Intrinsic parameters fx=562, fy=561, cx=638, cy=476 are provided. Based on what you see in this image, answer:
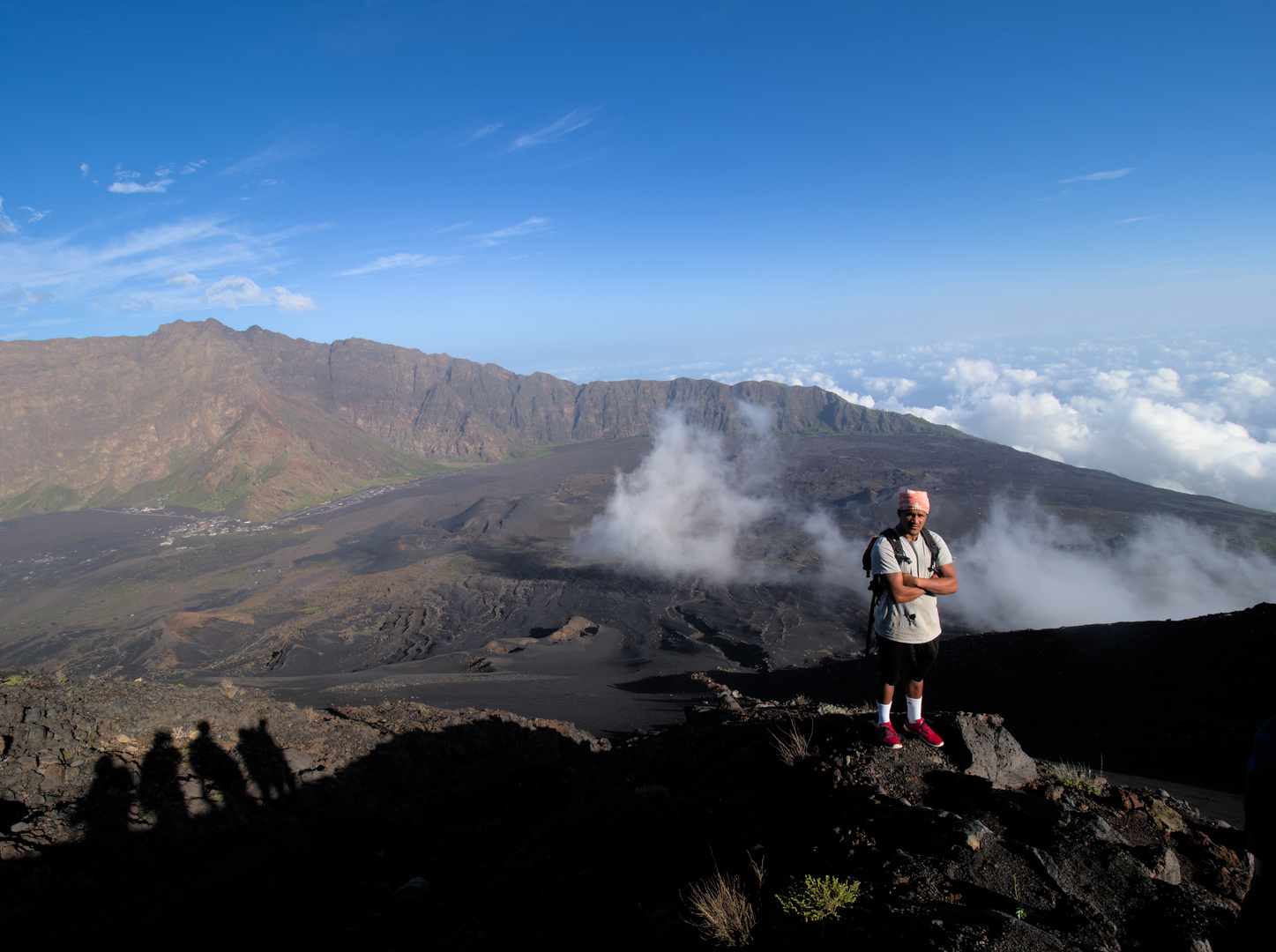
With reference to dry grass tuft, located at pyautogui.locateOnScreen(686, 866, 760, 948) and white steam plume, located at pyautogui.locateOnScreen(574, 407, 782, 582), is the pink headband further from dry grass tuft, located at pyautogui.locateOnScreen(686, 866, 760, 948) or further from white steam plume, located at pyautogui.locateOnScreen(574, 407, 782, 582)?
white steam plume, located at pyautogui.locateOnScreen(574, 407, 782, 582)

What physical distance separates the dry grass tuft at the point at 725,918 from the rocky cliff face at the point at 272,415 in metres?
83.1

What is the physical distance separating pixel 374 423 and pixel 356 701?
4496 inches

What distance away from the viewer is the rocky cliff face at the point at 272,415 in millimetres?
77500

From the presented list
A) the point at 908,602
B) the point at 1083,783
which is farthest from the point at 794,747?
the point at 1083,783

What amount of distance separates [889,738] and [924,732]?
43 centimetres

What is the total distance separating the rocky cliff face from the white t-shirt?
272ft

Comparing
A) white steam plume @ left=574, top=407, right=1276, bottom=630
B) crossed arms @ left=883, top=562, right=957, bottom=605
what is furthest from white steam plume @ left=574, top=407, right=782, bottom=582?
crossed arms @ left=883, top=562, right=957, bottom=605

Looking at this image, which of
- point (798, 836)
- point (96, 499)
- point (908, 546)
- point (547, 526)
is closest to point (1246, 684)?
point (908, 546)

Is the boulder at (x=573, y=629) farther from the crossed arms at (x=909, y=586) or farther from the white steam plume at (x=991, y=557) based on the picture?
the crossed arms at (x=909, y=586)

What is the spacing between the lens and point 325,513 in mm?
72250

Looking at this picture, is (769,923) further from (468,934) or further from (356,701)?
(356,701)

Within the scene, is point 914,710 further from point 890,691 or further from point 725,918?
point 725,918

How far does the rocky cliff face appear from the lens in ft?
254

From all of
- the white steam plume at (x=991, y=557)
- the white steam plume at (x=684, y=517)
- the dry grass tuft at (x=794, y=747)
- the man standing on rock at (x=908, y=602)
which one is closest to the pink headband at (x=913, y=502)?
the man standing on rock at (x=908, y=602)
